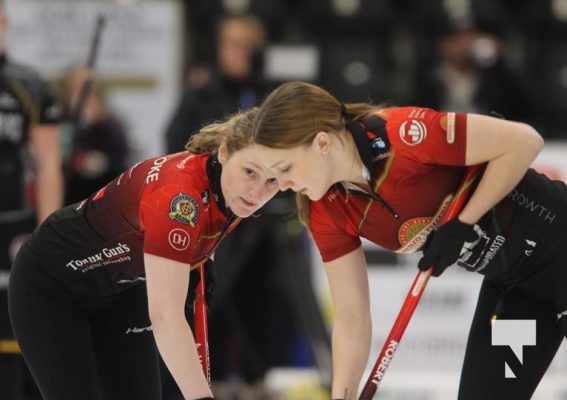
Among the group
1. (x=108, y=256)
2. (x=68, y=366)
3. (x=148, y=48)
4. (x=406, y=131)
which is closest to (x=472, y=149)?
(x=406, y=131)

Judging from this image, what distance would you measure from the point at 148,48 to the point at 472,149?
Result: 4312 mm

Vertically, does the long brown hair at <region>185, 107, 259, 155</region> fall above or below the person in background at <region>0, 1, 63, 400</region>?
above

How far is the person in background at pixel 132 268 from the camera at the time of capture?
10.3 ft

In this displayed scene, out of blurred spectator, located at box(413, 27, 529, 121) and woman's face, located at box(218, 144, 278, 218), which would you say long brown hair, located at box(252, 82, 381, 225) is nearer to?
woman's face, located at box(218, 144, 278, 218)

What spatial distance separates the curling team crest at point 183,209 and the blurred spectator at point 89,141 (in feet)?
9.88

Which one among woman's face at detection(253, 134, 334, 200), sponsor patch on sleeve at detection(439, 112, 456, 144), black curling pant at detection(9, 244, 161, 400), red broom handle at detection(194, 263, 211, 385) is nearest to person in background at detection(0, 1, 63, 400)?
black curling pant at detection(9, 244, 161, 400)

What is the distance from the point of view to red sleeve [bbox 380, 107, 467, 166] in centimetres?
316

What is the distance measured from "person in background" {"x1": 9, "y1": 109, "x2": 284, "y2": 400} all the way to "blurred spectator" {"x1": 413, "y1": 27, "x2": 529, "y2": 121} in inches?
124

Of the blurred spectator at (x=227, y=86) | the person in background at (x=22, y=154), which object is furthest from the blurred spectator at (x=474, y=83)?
the person in background at (x=22, y=154)

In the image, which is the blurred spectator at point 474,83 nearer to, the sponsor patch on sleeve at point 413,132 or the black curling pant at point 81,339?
the black curling pant at point 81,339

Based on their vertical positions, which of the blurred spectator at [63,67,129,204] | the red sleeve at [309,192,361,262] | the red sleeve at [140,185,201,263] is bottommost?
the blurred spectator at [63,67,129,204]

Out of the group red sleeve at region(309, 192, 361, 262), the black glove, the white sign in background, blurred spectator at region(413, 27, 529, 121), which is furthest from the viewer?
the white sign in background

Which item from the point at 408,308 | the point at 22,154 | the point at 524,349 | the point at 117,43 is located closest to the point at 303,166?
the point at 408,308

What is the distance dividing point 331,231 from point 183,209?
464 millimetres
